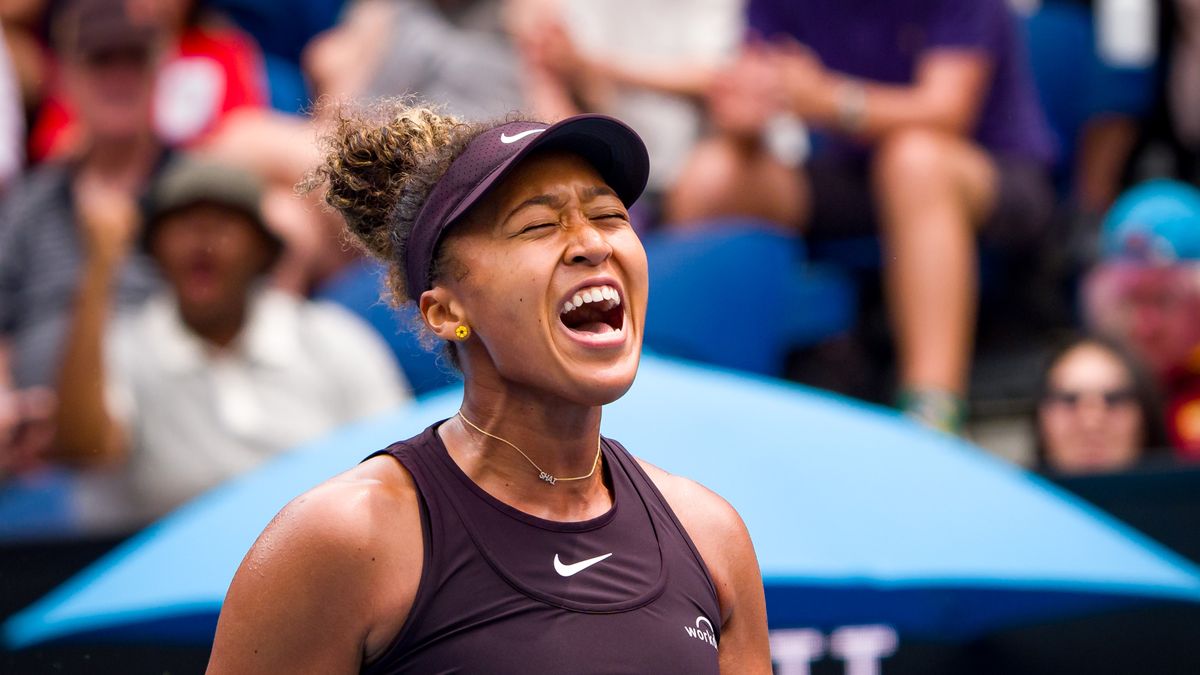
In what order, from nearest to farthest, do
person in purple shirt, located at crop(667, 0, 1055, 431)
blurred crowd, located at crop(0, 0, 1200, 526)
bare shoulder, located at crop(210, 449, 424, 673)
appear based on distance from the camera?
bare shoulder, located at crop(210, 449, 424, 673), blurred crowd, located at crop(0, 0, 1200, 526), person in purple shirt, located at crop(667, 0, 1055, 431)

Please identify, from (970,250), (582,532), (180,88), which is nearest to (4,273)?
(180,88)

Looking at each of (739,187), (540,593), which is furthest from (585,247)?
(739,187)

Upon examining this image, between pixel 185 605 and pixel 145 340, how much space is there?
1446 mm

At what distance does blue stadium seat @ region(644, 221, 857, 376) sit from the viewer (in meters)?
4.35

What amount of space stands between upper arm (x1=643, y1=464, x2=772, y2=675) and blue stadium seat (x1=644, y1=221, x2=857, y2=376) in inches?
93.3

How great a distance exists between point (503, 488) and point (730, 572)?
0.33m

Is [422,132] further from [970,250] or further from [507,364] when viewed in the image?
[970,250]

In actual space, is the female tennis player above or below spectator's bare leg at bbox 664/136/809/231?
below

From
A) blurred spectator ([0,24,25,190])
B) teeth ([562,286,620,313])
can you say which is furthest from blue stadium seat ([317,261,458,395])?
teeth ([562,286,620,313])

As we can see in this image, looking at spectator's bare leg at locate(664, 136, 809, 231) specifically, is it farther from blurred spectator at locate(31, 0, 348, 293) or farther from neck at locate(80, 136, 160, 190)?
neck at locate(80, 136, 160, 190)

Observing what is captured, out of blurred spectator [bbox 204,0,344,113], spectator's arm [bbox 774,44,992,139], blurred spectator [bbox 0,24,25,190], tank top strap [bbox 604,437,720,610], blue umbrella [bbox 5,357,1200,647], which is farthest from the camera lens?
blurred spectator [bbox 204,0,344,113]

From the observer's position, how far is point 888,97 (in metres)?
4.57

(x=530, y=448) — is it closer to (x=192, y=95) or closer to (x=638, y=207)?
(x=638, y=207)

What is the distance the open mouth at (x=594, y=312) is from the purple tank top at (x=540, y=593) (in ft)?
0.72
